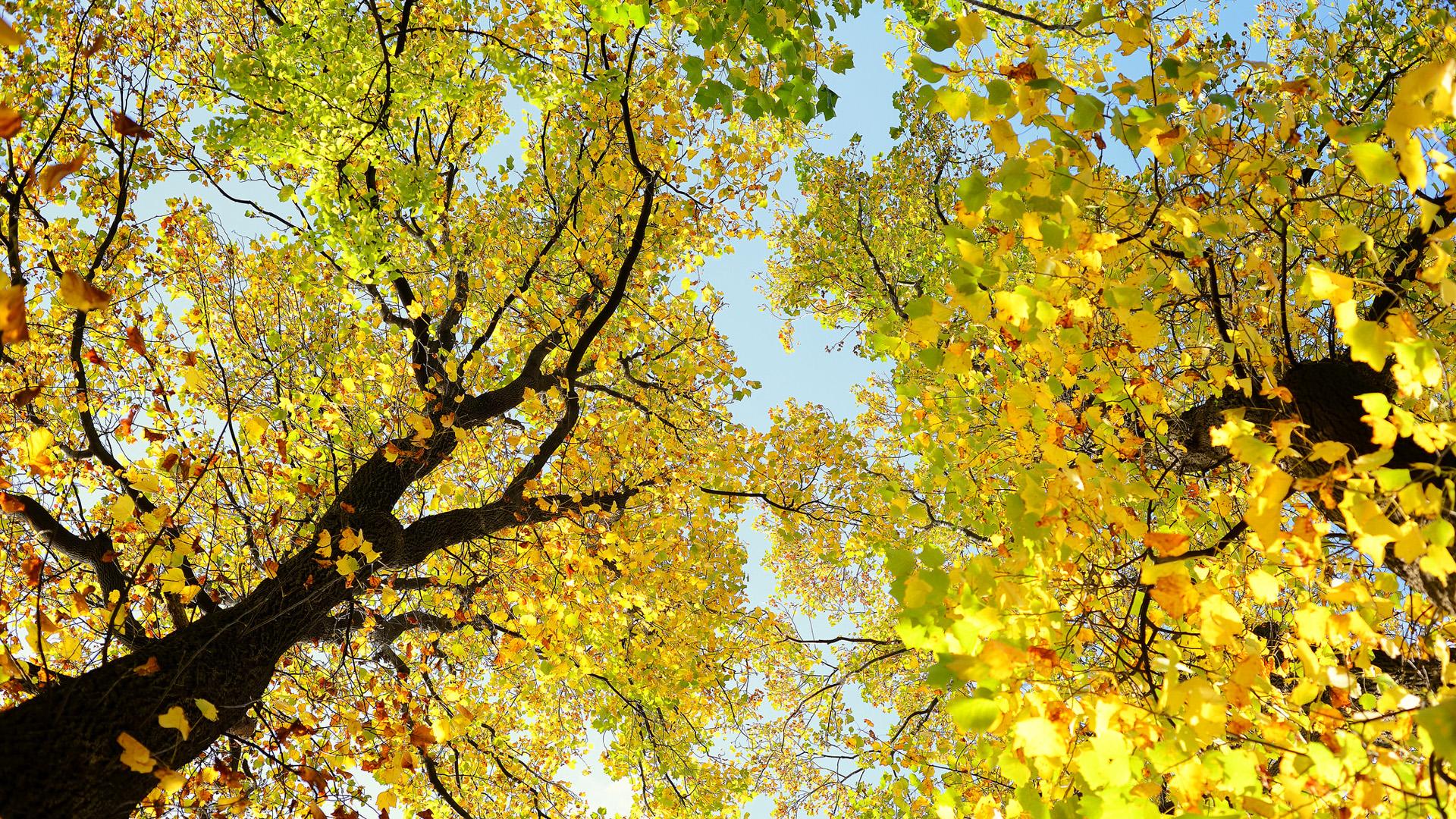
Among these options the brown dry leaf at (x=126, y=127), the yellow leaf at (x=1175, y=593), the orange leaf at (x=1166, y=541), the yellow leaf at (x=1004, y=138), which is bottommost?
the yellow leaf at (x=1175, y=593)

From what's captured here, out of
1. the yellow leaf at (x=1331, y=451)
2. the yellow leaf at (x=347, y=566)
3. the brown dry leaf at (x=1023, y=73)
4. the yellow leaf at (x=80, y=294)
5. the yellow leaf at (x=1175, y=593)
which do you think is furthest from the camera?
the yellow leaf at (x=347, y=566)

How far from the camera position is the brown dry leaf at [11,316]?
1533mm

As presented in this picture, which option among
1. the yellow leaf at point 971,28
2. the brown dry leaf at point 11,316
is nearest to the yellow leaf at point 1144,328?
the yellow leaf at point 971,28

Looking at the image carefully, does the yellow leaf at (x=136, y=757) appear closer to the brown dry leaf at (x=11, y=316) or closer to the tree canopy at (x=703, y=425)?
the tree canopy at (x=703, y=425)

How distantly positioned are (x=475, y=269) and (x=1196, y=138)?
21.5 feet

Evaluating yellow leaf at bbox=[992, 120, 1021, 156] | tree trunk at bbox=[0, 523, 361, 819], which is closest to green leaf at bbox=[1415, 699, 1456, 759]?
yellow leaf at bbox=[992, 120, 1021, 156]

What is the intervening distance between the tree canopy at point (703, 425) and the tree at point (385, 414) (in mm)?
60

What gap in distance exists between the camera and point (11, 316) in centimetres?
155

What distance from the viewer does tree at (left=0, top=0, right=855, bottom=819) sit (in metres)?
3.84

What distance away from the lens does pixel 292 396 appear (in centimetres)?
692

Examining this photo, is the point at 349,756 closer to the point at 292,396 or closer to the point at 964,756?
the point at 292,396

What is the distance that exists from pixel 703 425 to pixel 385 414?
382cm

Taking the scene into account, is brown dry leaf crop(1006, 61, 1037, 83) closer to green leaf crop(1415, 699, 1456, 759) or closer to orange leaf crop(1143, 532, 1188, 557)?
orange leaf crop(1143, 532, 1188, 557)

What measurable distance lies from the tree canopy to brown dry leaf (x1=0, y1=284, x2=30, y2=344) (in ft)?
0.04
